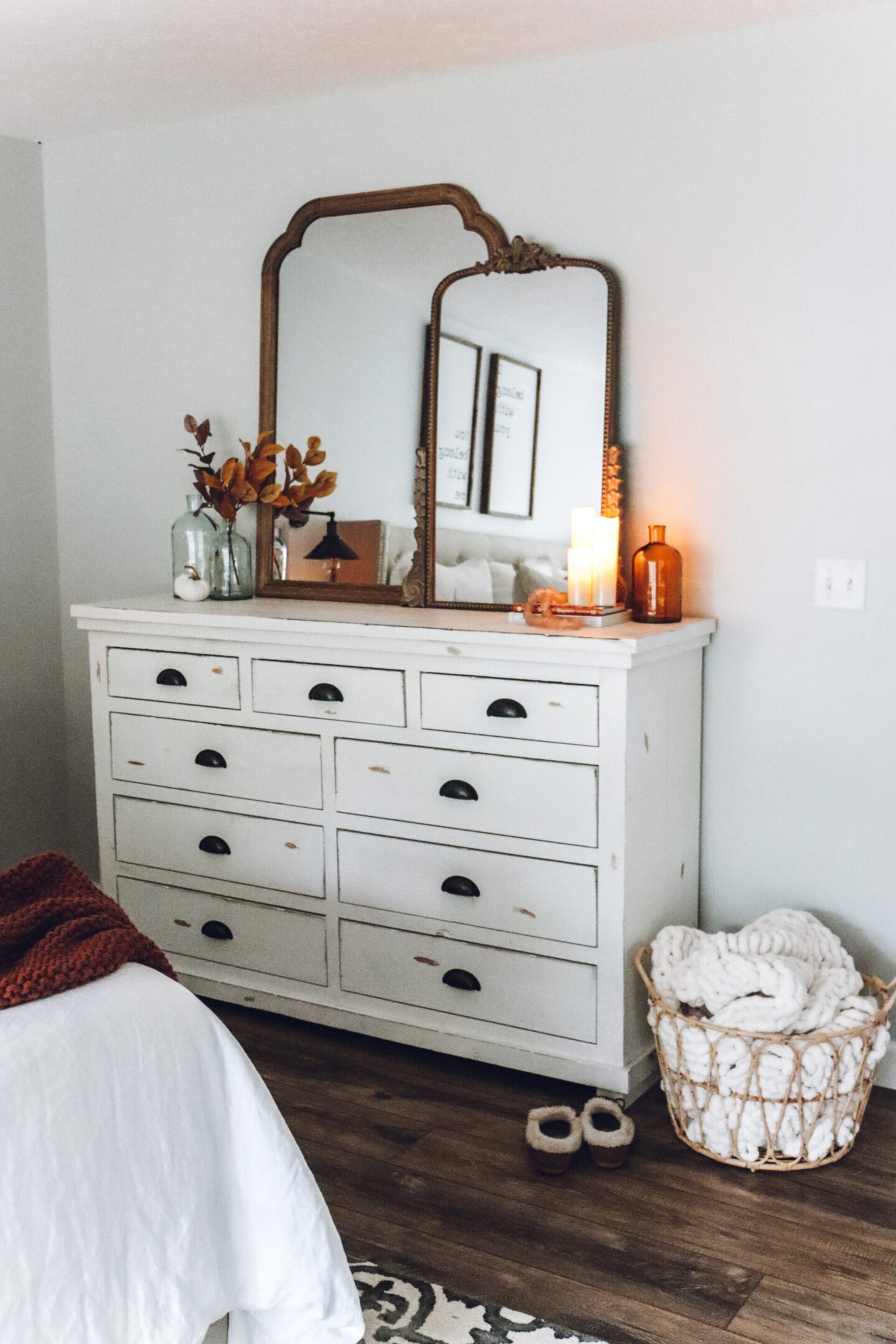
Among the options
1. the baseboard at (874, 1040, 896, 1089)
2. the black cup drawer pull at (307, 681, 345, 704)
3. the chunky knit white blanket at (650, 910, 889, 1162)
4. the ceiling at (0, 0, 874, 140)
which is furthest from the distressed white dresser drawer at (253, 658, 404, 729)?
the ceiling at (0, 0, 874, 140)

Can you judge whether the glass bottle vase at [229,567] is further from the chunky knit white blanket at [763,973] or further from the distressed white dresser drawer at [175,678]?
the chunky knit white blanket at [763,973]

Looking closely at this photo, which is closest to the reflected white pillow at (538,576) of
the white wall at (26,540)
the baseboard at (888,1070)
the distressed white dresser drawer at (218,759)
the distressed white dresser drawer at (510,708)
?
the distressed white dresser drawer at (510,708)

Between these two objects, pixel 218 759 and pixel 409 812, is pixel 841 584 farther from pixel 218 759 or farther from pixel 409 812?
pixel 218 759

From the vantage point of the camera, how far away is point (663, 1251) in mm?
2008

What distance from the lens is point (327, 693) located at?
2.69 meters

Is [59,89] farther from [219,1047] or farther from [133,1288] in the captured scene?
[133,1288]

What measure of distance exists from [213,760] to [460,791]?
65 cm

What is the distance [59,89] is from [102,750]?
5.36ft

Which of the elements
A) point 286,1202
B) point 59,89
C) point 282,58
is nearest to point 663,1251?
point 286,1202

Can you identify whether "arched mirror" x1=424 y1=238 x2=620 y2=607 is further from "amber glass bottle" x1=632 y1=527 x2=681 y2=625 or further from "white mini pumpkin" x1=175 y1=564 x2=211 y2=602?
"white mini pumpkin" x1=175 y1=564 x2=211 y2=602

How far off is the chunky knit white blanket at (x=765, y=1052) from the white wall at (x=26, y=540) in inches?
82.0

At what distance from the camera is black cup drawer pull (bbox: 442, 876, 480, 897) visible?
257cm

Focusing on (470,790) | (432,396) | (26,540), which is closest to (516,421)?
(432,396)

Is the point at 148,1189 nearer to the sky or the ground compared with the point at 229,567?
nearer to the ground
